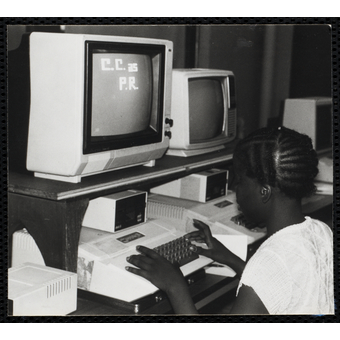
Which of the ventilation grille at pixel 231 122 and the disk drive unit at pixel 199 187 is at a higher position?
the ventilation grille at pixel 231 122

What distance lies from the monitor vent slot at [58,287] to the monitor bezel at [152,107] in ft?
1.49

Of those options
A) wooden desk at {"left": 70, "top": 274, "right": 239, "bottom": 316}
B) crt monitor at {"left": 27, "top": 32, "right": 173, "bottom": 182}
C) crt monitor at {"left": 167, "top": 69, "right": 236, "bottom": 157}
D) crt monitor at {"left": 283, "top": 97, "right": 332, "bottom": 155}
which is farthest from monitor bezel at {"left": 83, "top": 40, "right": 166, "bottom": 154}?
crt monitor at {"left": 283, "top": 97, "right": 332, "bottom": 155}

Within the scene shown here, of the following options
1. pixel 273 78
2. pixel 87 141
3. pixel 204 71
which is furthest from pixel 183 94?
pixel 273 78

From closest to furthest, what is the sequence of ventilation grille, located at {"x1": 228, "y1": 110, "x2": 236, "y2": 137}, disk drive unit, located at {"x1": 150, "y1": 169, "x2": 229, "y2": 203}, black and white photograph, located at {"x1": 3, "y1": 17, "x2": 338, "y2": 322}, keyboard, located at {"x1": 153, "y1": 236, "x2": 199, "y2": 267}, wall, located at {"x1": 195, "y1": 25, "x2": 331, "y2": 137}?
black and white photograph, located at {"x1": 3, "y1": 17, "x2": 338, "y2": 322} → keyboard, located at {"x1": 153, "y1": 236, "x2": 199, "y2": 267} → disk drive unit, located at {"x1": 150, "y1": 169, "x2": 229, "y2": 203} → ventilation grille, located at {"x1": 228, "y1": 110, "x2": 236, "y2": 137} → wall, located at {"x1": 195, "y1": 25, "x2": 331, "y2": 137}

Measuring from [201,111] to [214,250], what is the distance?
81 centimetres

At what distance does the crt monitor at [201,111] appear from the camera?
265 centimetres

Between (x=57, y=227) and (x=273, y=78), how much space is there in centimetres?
300

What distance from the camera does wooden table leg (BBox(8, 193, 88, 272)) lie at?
6.11ft

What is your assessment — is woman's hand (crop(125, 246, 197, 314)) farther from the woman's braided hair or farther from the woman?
the woman's braided hair

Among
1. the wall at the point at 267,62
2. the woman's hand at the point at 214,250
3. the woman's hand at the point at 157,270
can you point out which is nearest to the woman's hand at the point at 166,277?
the woman's hand at the point at 157,270

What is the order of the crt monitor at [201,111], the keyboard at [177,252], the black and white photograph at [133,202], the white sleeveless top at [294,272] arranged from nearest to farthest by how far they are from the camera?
the white sleeveless top at [294,272], the black and white photograph at [133,202], the keyboard at [177,252], the crt monitor at [201,111]

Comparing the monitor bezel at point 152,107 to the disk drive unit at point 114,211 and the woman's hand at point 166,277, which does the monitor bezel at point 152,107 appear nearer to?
the disk drive unit at point 114,211

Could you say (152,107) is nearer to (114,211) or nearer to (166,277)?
(114,211)

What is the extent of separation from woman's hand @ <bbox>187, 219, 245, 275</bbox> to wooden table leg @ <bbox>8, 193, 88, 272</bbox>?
56cm
